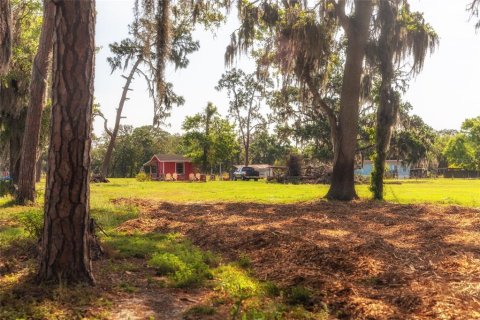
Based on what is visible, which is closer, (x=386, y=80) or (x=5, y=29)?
(x=5, y=29)

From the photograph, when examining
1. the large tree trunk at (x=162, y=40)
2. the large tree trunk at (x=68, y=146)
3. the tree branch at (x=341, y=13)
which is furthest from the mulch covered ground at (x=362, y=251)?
the tree branch at (x=341, y=13)

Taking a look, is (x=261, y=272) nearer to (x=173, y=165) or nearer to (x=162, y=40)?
(x=162, y=40)

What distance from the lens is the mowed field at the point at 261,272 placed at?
12.5 ft

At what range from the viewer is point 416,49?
15.4 m

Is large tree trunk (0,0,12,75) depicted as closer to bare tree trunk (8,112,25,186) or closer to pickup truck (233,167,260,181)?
bare tree trunk (8,112,25,186)

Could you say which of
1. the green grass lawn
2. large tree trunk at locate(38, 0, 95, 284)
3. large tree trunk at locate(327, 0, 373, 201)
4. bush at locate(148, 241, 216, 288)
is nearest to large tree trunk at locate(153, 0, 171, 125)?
large tree trunk at locate(38, 0, 95, 284)

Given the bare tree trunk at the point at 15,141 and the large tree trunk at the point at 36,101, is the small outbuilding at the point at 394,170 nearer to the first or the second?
the bare tree trunk at the point at 15,141

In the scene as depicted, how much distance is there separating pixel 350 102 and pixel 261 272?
1166 centimetres

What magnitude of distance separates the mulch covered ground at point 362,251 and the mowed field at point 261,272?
0.02m

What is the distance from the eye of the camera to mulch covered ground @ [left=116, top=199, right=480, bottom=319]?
13.2 feet

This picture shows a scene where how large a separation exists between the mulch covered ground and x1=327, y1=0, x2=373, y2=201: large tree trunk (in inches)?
163

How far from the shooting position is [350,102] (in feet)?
51.6

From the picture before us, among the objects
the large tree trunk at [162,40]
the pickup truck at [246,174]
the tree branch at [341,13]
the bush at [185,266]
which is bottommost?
the bush at [185,266]

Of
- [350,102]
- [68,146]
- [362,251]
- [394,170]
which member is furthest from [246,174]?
[68,146]
